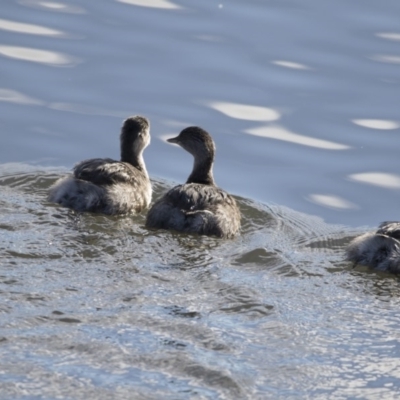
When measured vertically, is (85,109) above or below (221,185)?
above

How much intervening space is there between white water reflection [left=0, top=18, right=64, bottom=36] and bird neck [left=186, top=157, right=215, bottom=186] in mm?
4121

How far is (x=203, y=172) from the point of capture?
1236 centimetres

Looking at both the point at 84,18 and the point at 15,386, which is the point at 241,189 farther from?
the point at 15,386

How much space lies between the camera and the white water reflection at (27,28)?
15633 mm

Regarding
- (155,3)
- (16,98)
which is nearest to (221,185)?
(16,98)

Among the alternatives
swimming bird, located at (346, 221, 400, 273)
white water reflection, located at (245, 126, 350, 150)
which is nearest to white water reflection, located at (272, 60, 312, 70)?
white water reflection, located at (245, 126, 350, 150)

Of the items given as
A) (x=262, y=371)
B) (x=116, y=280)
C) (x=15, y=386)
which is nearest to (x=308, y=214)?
(x=116, y=280)

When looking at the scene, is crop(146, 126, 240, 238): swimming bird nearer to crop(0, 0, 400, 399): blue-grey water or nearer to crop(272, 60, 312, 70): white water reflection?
crop(0, 0, 400, 399): blue-grey water

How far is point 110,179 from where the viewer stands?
1157cm

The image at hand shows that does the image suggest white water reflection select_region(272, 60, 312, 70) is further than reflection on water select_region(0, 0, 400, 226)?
Yes

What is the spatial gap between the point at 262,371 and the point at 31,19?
30.9ft

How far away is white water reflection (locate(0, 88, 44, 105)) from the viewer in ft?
45.2

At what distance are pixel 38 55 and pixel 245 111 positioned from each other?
9.15 ft

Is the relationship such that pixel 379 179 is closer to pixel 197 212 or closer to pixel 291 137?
pixel 291 137
